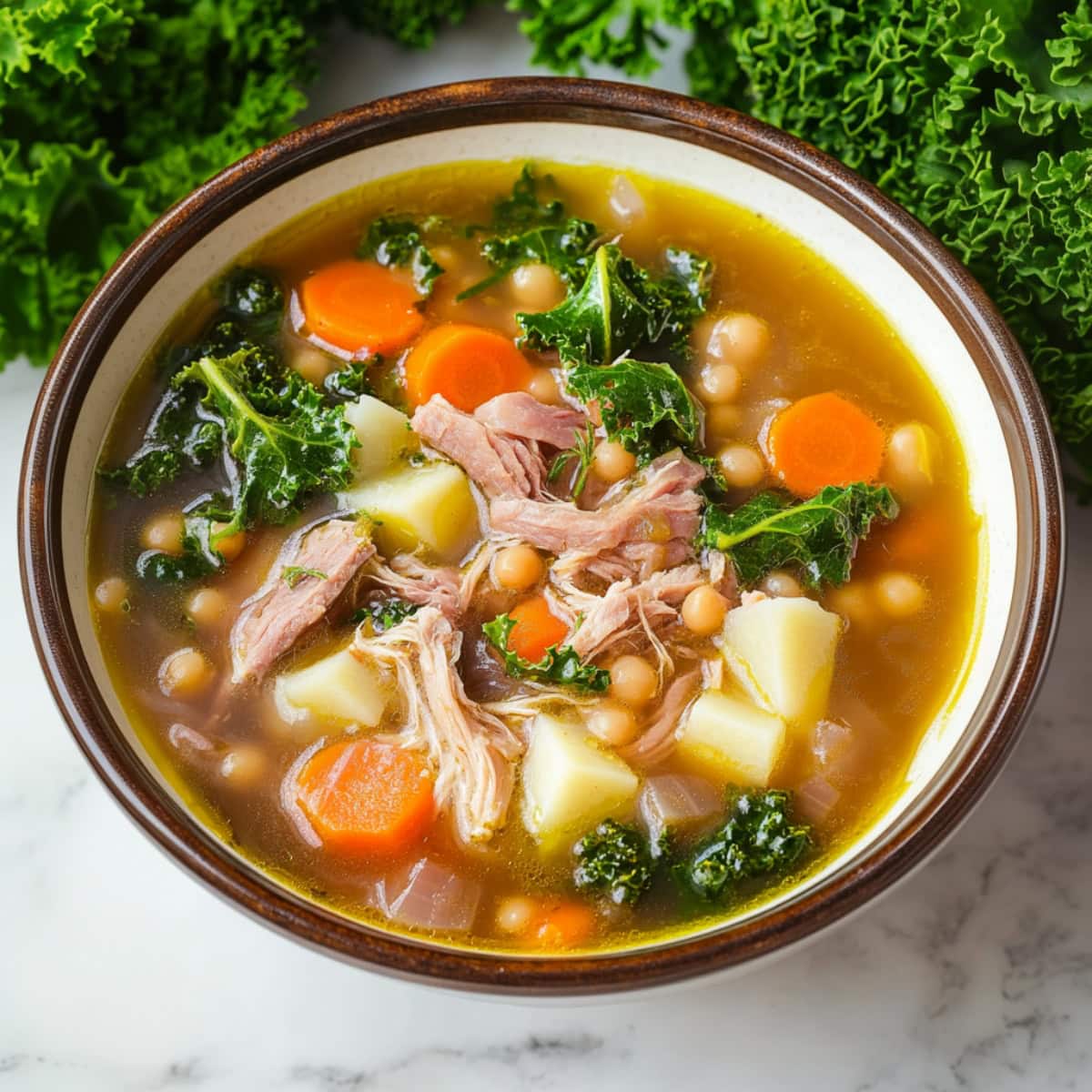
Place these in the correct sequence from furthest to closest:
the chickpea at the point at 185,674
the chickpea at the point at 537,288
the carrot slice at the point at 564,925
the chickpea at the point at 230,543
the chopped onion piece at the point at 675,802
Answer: the chickpea at the point at 537,288 → the chickpea at the point at 230,543 → the chickpea at the point at 185,674 → the chopped onion piece at the point at 675,802 → the carrot slice at the point at 564,925

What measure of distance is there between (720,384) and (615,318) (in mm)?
365

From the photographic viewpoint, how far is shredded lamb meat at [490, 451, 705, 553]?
3.75m

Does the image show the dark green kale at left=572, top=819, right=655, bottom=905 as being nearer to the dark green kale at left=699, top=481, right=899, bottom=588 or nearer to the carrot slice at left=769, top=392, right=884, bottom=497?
the dark green kale at left=699, top=481, right=899, bottom=588

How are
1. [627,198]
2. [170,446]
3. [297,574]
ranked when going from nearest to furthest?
1. [297,574]
2. [170,446]
3. [627,198]

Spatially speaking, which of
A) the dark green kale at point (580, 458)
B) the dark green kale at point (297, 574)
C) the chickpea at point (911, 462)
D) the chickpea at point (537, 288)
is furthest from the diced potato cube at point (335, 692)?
the chickpea at point (911, 462)

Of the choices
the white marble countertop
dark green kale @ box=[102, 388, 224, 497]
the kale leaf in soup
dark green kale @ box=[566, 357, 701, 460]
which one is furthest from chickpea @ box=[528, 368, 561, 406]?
the white marble countertop

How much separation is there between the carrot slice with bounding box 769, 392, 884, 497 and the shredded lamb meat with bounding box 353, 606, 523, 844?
3.60 feet

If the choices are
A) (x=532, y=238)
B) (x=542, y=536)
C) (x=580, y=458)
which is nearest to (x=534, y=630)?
(x=542, y=536)

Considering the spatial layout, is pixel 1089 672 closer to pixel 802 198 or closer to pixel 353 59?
pixel 802 198

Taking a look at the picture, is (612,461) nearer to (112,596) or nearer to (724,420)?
(724,420)

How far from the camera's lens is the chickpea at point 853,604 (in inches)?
149

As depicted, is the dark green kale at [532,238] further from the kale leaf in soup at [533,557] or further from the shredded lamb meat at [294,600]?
the shredded lamb meat at [294,600]

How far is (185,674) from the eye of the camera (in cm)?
364

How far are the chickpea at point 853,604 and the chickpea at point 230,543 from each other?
1631mm
